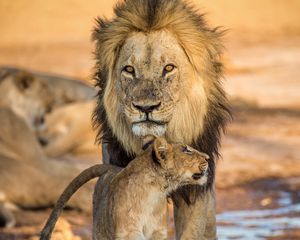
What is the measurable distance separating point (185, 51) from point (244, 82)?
32.0 feet

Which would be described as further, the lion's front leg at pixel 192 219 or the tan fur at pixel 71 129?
the tan fur at pixel 71 129

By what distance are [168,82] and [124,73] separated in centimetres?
23

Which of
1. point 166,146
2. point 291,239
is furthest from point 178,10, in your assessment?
point 291,239

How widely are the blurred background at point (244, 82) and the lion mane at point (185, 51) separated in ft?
5.13

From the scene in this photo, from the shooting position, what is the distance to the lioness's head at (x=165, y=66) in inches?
224

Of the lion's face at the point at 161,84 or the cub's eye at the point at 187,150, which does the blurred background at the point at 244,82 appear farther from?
the cub's eye at the point at 187,150

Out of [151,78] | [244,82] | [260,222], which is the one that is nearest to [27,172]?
[260,222]

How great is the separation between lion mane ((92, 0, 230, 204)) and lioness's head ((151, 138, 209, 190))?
489mm

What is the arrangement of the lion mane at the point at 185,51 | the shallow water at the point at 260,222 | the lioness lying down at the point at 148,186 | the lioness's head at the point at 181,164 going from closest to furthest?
the lioness lying down at the point at 148,186 < the lioness's head at the point at 181,164 < the lion mane at the point at 185,51 < the shallow water at the point at 260,222

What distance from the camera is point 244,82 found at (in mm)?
15516

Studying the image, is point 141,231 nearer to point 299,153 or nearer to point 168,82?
point 168,82

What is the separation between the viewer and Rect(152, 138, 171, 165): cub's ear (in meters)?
5.16

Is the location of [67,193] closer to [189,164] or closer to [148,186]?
[148,186]

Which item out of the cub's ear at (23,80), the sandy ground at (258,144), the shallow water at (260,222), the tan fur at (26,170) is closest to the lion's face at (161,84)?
the sandy ground at (258,144)
